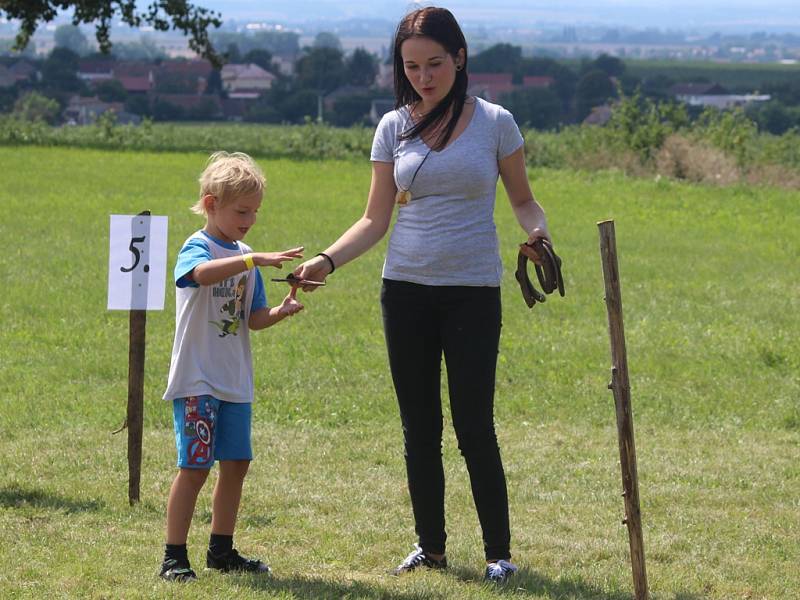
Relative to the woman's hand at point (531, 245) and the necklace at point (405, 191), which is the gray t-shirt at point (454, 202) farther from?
the woman's hand at point (531, 245)

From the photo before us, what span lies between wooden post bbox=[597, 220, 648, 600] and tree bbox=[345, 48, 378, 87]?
86.8 metres

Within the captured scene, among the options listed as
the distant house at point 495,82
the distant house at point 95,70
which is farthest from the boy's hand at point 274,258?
the distant house at point 95,70

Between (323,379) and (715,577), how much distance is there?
15.9ft

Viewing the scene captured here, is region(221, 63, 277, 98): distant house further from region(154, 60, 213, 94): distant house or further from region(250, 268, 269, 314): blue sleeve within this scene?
region(250, 268, 269, 314): blue sleeve

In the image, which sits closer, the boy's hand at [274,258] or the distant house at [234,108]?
the boy's hand at [274,258]

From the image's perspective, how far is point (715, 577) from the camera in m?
5.44

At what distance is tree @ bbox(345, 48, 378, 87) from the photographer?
91.1m

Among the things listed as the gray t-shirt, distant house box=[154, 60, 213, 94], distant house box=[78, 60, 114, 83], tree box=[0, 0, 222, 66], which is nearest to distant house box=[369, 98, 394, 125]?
distant house box=[154, 60, 213, 94]

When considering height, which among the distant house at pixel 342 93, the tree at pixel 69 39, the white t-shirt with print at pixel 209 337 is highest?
the tree at pixel 69 39

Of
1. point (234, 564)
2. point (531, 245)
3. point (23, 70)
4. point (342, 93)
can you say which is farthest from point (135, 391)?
point (23, 70)

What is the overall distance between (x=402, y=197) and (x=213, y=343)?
865 millimetres

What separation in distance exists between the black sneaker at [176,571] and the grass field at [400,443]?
88mm

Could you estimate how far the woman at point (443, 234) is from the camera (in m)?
4.84

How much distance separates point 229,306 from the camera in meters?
4.98
